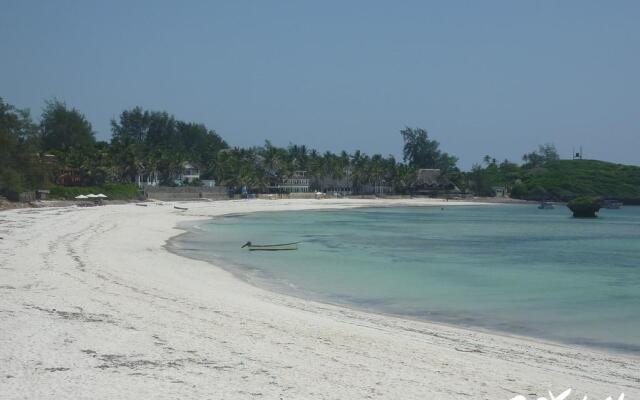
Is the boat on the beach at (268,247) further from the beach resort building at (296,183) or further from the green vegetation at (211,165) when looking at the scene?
the beach resort building at (296,183)

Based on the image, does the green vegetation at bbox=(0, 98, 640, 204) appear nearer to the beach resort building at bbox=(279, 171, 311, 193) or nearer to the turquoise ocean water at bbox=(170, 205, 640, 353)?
the beach resort building at bbox=(279, 171, 311, 193)

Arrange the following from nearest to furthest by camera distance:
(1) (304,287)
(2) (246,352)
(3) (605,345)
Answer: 1. (2) (246,352)
2. (3) (605,345)
3. (1) (304,287)

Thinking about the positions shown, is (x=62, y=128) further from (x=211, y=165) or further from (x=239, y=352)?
(x=239, y=352)

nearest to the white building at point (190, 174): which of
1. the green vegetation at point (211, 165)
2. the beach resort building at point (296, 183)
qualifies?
the green vegetation at point (211, 165)

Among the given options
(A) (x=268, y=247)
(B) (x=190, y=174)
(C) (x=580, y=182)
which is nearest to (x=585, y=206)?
(A) (x=268, y=247)

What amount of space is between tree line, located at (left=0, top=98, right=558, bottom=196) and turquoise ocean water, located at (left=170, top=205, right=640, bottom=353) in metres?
25.1

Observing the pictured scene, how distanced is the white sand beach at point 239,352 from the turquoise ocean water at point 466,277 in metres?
1.71

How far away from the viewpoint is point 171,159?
9369 cm

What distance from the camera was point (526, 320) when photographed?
14.7m

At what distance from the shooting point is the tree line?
56.2 m

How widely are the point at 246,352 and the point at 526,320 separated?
7969 millimetres

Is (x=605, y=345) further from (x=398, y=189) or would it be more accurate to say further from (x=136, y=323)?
(x=398, y=189)

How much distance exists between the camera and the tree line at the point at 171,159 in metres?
56.2

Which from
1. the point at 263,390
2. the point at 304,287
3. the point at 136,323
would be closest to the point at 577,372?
the point at 263,390
